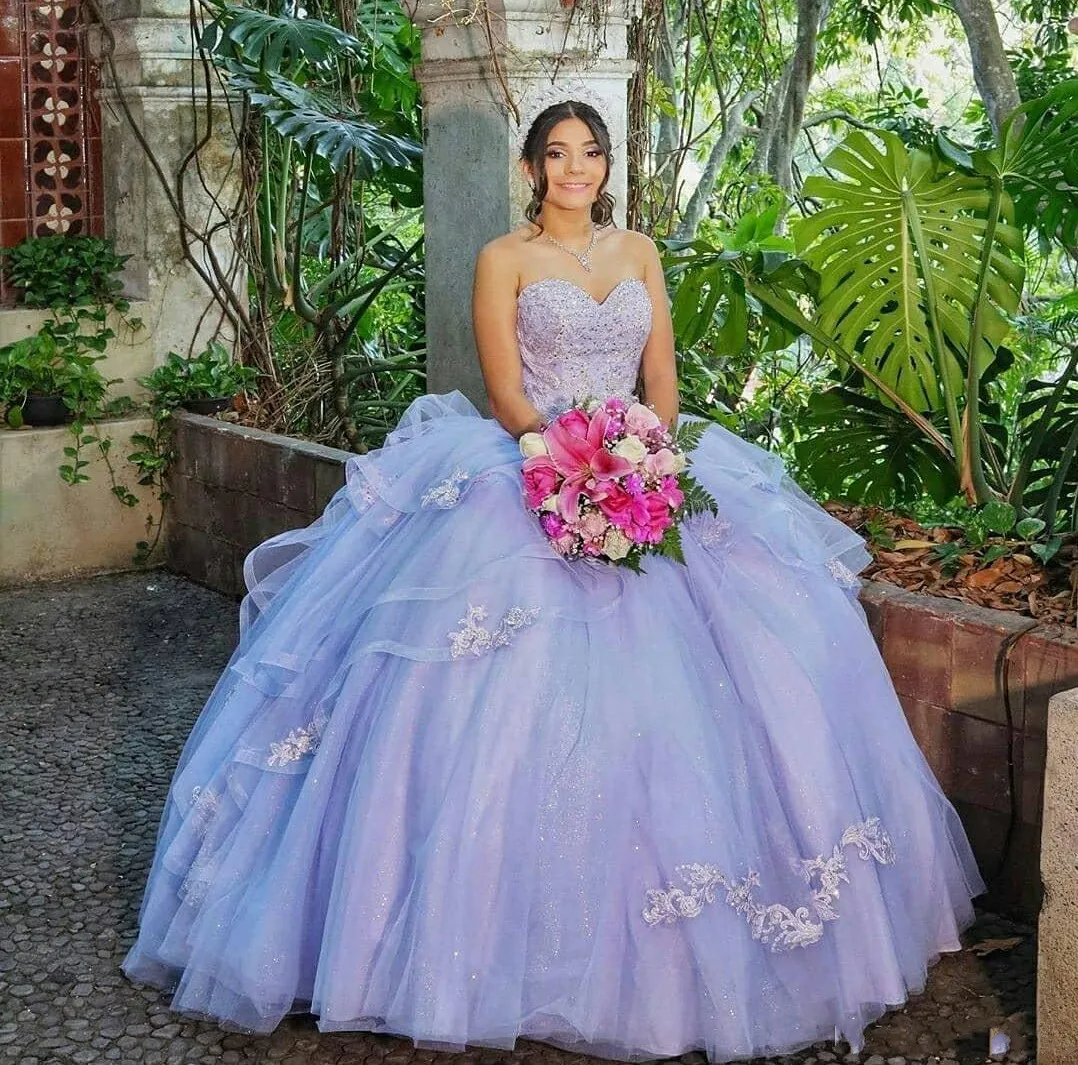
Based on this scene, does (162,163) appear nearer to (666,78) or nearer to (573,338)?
(666,78)

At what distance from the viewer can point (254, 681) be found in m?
2.97

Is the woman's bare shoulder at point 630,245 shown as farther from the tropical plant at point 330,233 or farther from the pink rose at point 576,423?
the tropical plant at point 330,233

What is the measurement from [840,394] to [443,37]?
136cm

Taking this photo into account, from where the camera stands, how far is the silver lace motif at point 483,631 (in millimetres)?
2725

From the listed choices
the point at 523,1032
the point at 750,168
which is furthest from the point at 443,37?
the point at 750,168

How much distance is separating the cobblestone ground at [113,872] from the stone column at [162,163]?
1.08 meters

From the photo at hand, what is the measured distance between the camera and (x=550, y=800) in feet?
8.63

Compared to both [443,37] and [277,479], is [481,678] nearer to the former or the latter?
[443,37]

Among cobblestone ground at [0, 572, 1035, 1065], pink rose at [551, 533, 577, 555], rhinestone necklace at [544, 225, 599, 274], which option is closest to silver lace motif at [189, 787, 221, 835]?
cobblestone ground at [0, 572, 1035, 1065]

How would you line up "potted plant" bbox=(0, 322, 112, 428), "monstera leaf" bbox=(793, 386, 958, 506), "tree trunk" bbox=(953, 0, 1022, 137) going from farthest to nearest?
"potted plant" bbox=(0, 322, 112, 428), "tree trunk" bbox=(953, 0, 1022, 137), "monstera leaf" bbox=(793, 386, 958, 506)

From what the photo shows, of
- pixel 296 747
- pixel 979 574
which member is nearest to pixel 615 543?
pixel 296 747

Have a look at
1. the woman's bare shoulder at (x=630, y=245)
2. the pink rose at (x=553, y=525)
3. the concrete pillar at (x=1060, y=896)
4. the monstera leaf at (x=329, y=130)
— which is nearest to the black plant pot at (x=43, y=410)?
the monstera leaf at (x=329, y=130)

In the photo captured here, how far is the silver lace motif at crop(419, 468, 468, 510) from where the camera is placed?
3014mm

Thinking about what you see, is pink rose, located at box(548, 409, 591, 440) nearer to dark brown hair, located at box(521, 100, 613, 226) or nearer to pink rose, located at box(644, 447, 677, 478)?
pink rose, located at box(644, 447, 677, 478)
